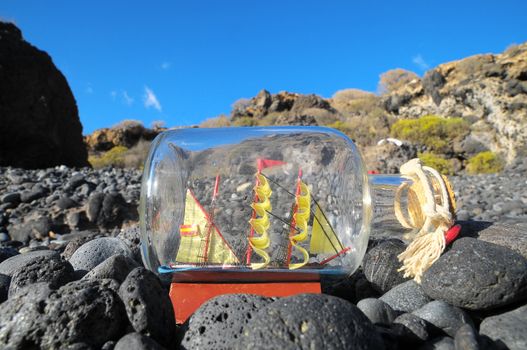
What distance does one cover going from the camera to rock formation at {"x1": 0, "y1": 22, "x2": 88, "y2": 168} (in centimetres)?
988

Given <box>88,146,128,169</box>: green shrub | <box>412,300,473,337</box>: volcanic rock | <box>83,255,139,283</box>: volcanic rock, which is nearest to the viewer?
<box>412,300,473,337</box>: volcanic rock

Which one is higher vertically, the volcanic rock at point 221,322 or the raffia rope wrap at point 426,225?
the raffia rope wrap at point 426,225

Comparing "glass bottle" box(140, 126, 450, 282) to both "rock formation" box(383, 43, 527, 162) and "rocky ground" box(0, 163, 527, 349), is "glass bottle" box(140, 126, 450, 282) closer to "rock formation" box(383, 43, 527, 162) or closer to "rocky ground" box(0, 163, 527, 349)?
"rocky ground" box(0, 163, 527, 349)

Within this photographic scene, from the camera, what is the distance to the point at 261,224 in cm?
180

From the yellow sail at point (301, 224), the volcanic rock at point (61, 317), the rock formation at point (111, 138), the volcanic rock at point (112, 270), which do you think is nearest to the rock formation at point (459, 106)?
the rock formation at point (111, 138)

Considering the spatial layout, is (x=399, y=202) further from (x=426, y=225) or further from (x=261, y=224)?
(x=261, y=224)

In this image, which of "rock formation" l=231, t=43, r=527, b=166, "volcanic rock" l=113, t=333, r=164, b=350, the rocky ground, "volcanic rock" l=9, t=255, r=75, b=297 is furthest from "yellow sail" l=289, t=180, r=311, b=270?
"rock formation" l=231, t=43, r=527, b=166

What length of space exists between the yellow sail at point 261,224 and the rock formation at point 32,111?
964cm

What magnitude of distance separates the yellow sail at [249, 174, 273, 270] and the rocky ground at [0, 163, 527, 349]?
0.37 m

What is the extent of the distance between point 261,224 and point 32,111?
1036cm

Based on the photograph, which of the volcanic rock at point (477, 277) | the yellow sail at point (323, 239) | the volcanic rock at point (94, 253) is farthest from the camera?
the volcanic rock at point (94, 253)

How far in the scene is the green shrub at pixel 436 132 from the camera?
47.9 feet

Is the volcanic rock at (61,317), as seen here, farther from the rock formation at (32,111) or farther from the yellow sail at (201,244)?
the rock formation at (32,111)

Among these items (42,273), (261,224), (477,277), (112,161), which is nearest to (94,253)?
(42,273)
